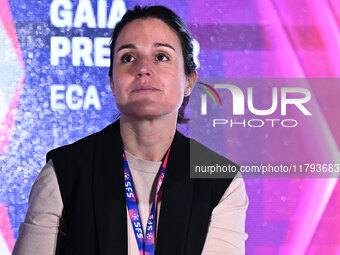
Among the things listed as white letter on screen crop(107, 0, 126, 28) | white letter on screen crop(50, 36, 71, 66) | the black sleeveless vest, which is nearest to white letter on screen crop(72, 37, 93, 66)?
white letter on screen crop(50, 36, 71, 66)

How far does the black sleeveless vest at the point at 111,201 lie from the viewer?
117 cm

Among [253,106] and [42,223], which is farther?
[253,106]

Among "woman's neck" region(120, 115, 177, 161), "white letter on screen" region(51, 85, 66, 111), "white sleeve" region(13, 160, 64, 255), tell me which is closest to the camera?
"white sleeve" region(13, 160, 64, 255)

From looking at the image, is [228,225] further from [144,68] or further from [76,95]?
[76,95]

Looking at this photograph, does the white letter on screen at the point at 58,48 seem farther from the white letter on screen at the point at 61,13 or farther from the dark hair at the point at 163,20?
the dark hair at the point at 163,20

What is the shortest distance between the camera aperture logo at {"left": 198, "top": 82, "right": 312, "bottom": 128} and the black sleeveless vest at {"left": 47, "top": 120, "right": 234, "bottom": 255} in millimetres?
938

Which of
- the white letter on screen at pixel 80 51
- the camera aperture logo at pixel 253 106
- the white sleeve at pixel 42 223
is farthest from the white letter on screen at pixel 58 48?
the white sleeve at pixel 42 223

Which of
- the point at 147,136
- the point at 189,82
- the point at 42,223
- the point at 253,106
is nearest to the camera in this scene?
the point at 42,223


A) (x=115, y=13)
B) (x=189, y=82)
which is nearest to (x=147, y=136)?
(x=189, y=82)

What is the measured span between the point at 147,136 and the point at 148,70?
172mm

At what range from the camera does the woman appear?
3.84 ft

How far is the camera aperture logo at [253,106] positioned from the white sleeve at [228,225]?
93 centimetres

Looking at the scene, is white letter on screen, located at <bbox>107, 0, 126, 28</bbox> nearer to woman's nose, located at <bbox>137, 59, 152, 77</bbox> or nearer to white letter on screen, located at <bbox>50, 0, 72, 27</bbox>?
white letter on screen, located at <bbox>50, 0, 72, 27</bbox>

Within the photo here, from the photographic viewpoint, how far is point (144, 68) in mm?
1231
